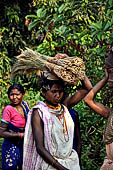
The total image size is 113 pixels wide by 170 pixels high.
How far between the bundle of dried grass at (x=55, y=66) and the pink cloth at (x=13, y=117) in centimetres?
72

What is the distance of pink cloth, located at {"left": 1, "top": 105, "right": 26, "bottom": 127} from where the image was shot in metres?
4.28

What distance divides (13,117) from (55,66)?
43.1 inches

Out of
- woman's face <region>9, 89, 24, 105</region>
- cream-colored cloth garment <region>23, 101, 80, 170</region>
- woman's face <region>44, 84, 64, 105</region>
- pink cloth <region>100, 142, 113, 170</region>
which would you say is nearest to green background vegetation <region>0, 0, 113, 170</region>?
woman's face <region>9, 89, 24, 105</region>

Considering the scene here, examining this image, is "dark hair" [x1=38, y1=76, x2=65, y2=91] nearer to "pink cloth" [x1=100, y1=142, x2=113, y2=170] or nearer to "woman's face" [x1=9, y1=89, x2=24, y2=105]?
"pink cloth" [x1=100, y1=142, x2=113, y2=170]

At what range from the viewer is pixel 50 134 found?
3.40m

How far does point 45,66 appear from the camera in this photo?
141 inches

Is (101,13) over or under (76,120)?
over

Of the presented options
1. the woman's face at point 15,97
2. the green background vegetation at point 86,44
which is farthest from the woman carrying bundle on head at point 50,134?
the green background vegetation at point 86,44

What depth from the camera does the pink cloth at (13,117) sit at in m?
4.28

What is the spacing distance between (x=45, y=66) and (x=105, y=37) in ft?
4.12

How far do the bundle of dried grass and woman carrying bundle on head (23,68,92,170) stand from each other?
0.12 meters

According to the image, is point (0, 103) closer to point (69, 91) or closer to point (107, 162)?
point (69, 91)

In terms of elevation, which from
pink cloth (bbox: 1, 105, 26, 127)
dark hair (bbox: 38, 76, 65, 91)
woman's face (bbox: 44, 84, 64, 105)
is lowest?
pink cloth (bbox: 1, 105, 26, 127)

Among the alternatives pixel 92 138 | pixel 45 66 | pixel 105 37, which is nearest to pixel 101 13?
pixel 105 37
